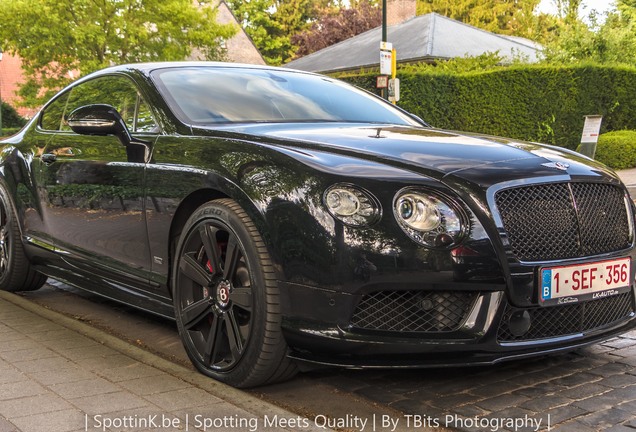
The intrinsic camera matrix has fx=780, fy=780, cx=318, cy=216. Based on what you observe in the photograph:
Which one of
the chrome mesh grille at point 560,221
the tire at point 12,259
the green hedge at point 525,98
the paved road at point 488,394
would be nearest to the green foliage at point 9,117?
the green hedge at point 525,98

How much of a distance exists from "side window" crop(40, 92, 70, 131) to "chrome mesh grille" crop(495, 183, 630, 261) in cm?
330

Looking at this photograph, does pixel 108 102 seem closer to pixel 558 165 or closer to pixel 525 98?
pixel 558 165

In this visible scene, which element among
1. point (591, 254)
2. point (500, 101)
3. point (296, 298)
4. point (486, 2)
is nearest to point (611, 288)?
point (591, 254)

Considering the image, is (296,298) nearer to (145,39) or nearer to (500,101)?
(500,101)

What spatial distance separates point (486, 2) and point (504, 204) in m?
66.8

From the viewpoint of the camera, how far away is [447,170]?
313cm

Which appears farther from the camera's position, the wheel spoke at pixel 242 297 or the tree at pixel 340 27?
the tree at pixel 340 27

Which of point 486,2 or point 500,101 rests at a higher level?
point 486,2

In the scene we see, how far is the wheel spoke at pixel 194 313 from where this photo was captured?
3.54 m

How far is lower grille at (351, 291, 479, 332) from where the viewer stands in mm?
3012

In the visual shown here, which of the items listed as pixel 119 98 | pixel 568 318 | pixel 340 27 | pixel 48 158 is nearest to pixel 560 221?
pixel 568 318

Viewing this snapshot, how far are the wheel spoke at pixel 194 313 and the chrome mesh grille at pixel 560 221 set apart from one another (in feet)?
4.54

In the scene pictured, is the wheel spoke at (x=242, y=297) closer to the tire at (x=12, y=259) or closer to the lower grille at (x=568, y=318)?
the lower grille at (x=568, y=318)

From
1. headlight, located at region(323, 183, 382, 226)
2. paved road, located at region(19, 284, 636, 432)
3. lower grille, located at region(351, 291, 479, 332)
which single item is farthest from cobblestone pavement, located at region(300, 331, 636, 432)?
headlight, located at region(323, 183, 382, 226)
